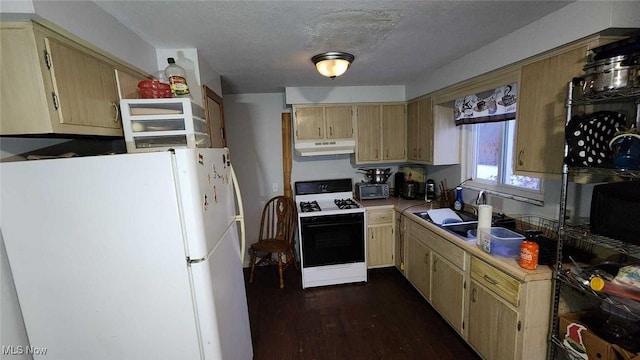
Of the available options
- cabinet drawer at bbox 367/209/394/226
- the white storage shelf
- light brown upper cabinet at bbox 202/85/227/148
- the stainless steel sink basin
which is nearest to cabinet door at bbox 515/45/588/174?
the stainless steel sink basin

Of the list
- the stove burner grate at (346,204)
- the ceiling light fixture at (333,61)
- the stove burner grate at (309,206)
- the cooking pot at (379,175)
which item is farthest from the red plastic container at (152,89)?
the cooking pot at (379,175)

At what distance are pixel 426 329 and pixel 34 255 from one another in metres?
2.61

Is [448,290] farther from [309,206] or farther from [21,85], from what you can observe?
[21,85]

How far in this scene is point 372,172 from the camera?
3.49 m

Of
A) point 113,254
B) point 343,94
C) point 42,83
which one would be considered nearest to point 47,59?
point 42,83

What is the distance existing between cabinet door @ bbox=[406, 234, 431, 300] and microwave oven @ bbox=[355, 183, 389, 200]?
2.42ft

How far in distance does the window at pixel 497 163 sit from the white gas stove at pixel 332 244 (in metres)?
1.26

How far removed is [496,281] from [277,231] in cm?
244

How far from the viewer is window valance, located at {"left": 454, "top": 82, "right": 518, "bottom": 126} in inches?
79.8

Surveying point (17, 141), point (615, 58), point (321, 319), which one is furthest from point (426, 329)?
point (17, 141)

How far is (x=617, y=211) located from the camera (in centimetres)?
107

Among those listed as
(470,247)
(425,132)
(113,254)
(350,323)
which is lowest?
(350,323)

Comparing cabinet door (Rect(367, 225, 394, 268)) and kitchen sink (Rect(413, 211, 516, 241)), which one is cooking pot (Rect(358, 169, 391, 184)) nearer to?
cabinet door (Rect(367, 225, 394, 268))

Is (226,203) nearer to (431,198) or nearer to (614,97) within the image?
(614,97)
